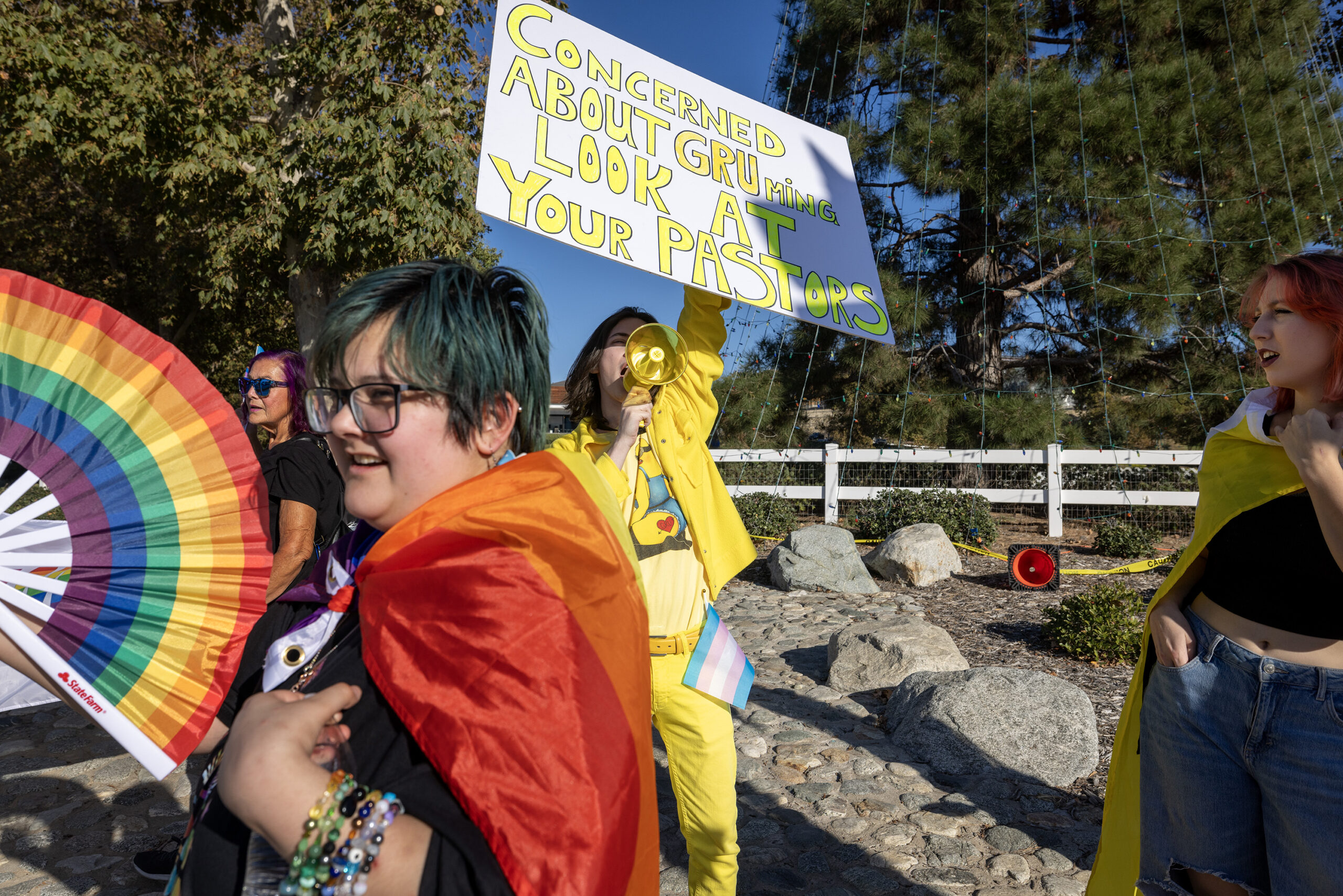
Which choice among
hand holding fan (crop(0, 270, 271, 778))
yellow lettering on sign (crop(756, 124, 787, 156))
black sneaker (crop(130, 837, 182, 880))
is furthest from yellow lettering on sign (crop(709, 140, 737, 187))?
black sneaker (crop(130, 837, 182, 880))

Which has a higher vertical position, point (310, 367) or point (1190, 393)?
point (1190, 393)

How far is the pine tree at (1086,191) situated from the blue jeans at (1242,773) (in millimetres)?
10617

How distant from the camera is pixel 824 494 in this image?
11742 mm

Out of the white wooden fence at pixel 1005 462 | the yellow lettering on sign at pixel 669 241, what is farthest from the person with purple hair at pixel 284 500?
the white wooden fence at pixel 1005 462

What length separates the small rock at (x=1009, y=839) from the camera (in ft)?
10.4

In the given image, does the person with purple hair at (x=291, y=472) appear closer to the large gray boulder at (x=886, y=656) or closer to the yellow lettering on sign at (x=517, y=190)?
the yellow lettering on sign at (x=517, y=190)

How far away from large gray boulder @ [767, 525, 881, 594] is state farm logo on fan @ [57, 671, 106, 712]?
7.31 meters

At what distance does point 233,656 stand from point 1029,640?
593cm

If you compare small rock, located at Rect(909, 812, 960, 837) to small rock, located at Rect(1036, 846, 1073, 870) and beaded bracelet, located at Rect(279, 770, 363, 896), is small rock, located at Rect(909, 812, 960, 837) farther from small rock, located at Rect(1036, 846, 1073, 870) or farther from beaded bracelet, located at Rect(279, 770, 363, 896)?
beaded bracelet, located at Rect(279, 770, 363, 896)

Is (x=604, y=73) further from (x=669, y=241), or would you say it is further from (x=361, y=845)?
(x=361, y=845)

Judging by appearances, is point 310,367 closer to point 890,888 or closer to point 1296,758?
point 1296,758

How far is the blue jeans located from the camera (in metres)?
1.53

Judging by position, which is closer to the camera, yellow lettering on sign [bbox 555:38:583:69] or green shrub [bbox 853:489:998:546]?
yellow lettering on sign [bbox 555:38:583:69]

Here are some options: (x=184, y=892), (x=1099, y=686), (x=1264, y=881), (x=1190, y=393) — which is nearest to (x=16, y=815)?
(x=184, y=892)
